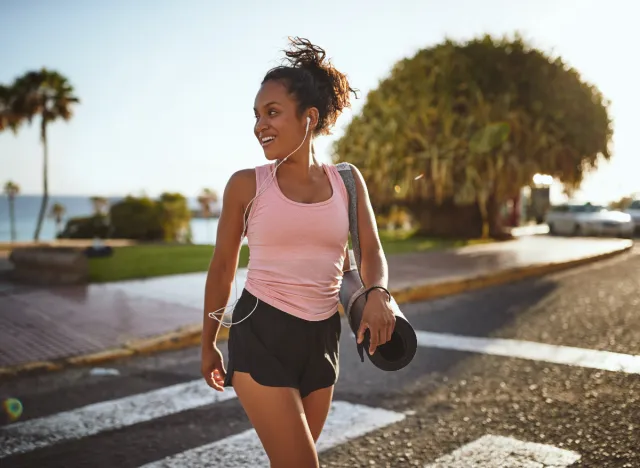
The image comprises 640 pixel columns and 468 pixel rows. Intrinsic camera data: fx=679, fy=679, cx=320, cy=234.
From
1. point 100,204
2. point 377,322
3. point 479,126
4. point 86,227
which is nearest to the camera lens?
point 377,322

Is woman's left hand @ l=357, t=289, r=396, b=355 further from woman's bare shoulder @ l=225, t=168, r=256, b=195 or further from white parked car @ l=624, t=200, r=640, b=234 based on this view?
white parked car @ l=624, t=200, r=640, b=234

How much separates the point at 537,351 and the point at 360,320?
4.80 m

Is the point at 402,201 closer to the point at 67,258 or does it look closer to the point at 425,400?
the point at 67,258

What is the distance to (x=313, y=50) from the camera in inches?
101

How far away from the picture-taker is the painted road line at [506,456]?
375cm

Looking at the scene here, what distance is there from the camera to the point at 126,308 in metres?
8.52

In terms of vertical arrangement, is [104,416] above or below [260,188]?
below

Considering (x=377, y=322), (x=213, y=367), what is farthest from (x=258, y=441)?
(x=377, y=322)

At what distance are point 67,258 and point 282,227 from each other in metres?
9.16

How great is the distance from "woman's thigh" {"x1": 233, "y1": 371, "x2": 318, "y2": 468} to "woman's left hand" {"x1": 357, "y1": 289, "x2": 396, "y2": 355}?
0.32 metres

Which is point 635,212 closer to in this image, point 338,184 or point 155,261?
point 155,261

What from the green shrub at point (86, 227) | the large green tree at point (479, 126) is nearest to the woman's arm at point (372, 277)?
the large green tree at point (479, 126)

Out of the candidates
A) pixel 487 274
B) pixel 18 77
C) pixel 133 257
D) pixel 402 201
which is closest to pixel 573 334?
pixel 487 274

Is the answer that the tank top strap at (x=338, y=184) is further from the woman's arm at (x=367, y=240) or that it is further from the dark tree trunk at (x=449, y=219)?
the dark tree trunk at (x=449, y=219)
